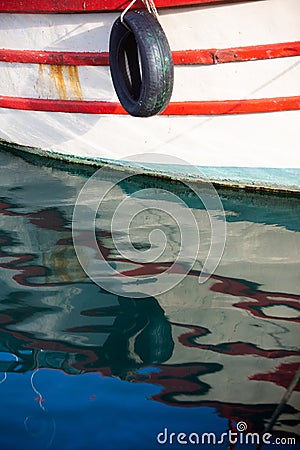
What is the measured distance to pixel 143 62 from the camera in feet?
16.4

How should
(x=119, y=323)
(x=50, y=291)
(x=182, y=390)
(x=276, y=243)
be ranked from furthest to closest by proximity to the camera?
(x=276, y=243), (x=50, y=291), (x=119, y=323), (x=182, y=390)

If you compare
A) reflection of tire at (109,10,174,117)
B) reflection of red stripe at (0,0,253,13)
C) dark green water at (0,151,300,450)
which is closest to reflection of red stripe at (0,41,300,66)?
reflection of tire at (109,10,174,117)

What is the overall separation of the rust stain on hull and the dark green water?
1.07 meters

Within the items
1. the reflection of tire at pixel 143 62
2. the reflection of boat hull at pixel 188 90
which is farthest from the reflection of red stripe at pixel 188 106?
the reflection of tire at pixel 143 62

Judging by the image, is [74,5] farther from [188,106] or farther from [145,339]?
[145,339]

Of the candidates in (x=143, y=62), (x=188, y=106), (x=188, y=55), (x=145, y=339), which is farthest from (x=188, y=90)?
(x=145, y=339)

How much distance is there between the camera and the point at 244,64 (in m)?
5.09

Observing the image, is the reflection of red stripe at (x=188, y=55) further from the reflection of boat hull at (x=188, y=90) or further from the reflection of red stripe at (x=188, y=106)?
the reflection of red stripe at (x=188, y=106)

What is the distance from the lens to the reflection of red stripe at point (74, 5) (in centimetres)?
501

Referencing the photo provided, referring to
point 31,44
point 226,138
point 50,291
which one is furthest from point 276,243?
point 31,44

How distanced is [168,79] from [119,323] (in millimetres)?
1938

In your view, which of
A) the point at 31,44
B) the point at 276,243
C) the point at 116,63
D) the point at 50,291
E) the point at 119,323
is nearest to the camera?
the point at 119,323

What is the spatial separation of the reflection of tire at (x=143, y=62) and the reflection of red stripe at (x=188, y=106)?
0.28 m

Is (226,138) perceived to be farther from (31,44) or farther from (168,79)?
(31,44)
